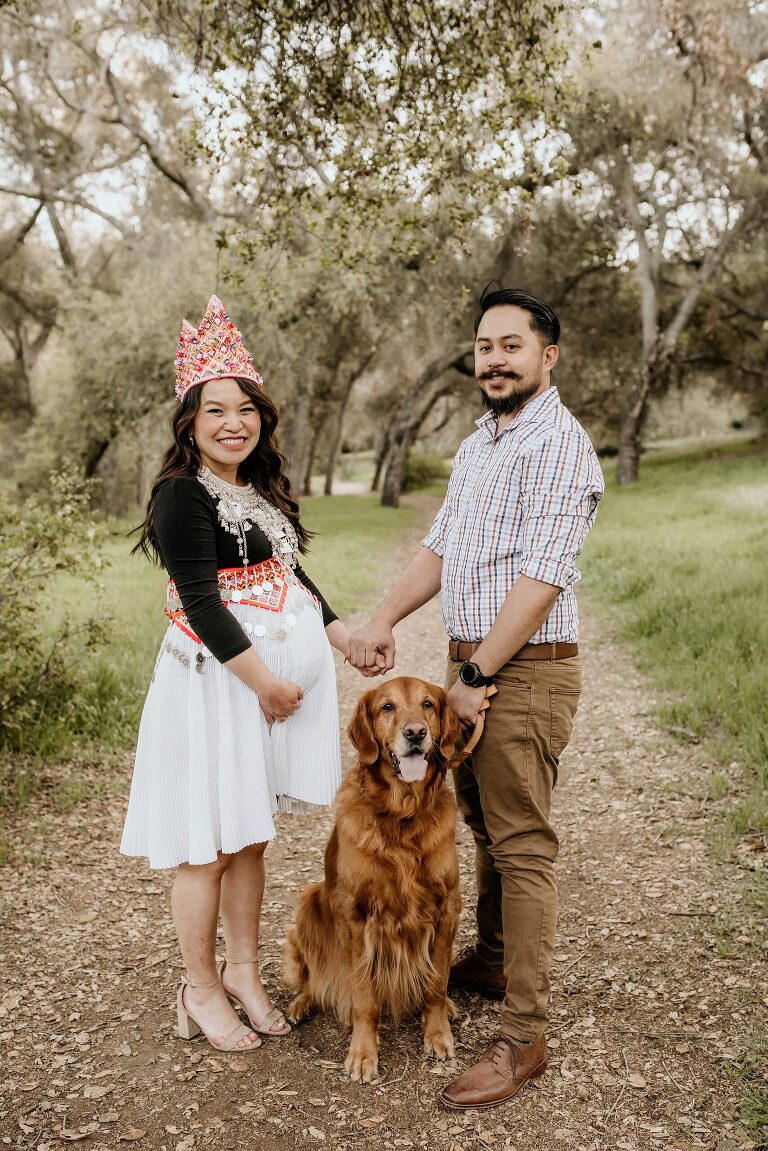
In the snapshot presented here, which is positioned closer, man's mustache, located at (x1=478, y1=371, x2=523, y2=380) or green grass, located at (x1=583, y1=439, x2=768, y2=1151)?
man's mustache, located at (x1=478, y1=371, x2=523, y2=380)

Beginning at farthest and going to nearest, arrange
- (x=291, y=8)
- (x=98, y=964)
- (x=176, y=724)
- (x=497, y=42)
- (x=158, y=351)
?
→ (x=158, y=351) < (x=497, y=42) < (x=291, y=8) < (x=98, y=964) < (x=176, y=724)

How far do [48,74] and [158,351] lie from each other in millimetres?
6607

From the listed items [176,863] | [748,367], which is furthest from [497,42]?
[748,367]

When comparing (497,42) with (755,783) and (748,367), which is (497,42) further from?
(748,367)

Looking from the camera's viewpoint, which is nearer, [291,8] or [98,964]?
[98,964]

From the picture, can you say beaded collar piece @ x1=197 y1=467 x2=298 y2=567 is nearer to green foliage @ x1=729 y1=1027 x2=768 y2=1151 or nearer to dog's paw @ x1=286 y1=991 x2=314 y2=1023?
dog's paw @ x1=286 y1=991 x2=314 y2=1023

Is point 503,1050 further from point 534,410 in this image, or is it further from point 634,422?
point 634,422

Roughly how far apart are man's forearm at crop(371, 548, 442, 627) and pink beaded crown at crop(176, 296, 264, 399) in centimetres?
101

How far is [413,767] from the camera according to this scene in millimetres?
2988

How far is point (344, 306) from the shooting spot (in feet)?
59.4

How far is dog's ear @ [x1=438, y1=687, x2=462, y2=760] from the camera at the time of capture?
122 inches

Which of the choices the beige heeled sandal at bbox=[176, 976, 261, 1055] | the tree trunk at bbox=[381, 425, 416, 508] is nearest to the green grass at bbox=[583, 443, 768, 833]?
the beige heeled sandal at bbox=[176, 976, 261, 1055]

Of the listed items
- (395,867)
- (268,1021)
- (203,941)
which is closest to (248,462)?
(395,867)

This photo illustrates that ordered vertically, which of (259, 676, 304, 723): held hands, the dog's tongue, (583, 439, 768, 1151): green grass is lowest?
(583, 439, 768, 1151): green grass
